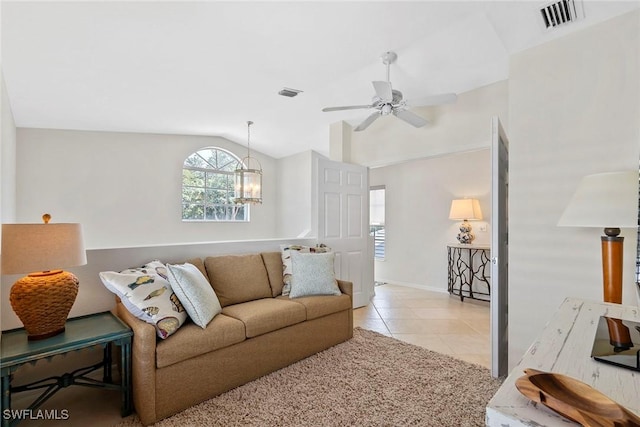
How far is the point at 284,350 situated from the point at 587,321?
2.04 m

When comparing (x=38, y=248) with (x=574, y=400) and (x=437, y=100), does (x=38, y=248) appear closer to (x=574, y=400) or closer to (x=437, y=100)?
(x=574, y=400)

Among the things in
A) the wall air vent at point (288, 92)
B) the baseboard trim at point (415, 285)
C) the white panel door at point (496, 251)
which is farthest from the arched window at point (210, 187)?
the white panel door at point (496, 251)

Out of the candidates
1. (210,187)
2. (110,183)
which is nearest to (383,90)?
(210,187)

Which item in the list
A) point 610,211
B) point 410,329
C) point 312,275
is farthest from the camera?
point 410,329

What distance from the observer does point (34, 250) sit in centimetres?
171

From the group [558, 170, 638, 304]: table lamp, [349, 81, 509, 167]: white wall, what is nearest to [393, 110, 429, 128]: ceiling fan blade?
[349, 81, 509, 167]: white wall

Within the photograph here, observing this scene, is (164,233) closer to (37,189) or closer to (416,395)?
(37,189)

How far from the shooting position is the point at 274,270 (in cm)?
318

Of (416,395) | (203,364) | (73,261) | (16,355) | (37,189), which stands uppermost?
(37,189)

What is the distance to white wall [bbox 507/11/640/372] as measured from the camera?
208 cm

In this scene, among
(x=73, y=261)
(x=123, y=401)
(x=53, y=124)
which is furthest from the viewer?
(x=53, y=124)

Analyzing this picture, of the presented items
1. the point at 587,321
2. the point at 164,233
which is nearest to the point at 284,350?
the point at 587,321

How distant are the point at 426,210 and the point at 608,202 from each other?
3.96 meters

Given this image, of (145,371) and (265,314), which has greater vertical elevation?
(265,314)
